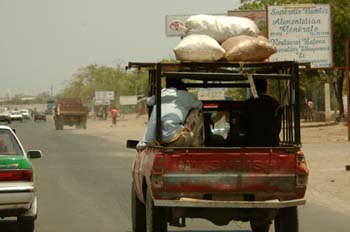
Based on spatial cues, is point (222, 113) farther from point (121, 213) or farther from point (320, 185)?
point (320, 185)

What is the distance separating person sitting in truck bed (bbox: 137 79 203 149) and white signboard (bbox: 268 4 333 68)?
77.8 ft

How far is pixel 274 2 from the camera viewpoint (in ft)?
162

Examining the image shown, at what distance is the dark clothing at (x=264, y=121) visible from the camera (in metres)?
8.75

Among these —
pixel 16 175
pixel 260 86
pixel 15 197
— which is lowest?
pixel 15 197

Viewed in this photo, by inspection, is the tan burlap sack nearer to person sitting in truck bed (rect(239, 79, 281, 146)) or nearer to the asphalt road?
person sitting in truck bed (rect(239, 79, 281, 146))

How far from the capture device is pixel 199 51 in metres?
8.51

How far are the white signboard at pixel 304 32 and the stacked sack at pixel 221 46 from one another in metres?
22.9

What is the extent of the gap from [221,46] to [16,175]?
2.93 m

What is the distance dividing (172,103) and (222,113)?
226 cm

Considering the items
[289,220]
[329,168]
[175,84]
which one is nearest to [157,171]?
[289,220]

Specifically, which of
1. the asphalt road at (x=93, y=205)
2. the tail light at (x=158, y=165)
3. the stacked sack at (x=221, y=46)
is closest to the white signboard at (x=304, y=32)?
the asphalt road at (x=93, y=205)

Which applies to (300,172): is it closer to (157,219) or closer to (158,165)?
(158,165)

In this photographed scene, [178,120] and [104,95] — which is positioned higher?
[178,120]

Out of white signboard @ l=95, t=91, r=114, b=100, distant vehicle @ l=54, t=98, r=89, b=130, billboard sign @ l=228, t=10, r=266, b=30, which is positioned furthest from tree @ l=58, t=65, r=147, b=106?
billboard sign @ l=228, t=10, r=266, b=30
